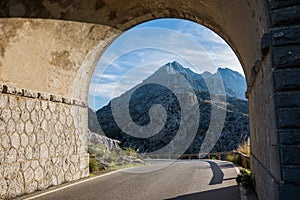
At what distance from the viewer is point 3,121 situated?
6480 millimetres

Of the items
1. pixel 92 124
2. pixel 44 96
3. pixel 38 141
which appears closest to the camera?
pixel 38 141

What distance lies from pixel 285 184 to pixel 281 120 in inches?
24.2

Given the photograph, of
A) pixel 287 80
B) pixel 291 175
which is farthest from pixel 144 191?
pixel 287 80

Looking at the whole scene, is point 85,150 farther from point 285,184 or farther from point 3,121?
point 285,184

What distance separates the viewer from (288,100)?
2.84m

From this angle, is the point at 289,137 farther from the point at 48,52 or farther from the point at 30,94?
the point at 48,52

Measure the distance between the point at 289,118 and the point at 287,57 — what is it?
0.62 m

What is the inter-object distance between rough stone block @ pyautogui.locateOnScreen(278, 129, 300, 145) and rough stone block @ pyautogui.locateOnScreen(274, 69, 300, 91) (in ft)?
1.40

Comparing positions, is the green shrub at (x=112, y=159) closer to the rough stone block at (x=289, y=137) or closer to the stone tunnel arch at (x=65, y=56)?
the stone tunnel arch at (x=65, y=56)

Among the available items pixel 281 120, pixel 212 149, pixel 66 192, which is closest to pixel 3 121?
pixel 66 192

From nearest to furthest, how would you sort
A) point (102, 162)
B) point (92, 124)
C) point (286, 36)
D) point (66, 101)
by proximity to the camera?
point (286, 36) < point (66, 101) < point (102, 162) < point (92, 124)

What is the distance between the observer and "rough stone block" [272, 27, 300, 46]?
2.90 metres

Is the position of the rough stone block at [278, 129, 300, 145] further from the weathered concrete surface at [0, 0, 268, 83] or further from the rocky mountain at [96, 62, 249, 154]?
the rocky mountain at [96, 62, 249, 154]

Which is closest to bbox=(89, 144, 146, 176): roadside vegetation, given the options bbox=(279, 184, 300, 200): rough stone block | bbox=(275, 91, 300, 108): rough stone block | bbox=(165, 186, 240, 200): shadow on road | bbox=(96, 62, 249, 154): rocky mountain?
bbox=(165, 186, 240, 200): shadow on road
